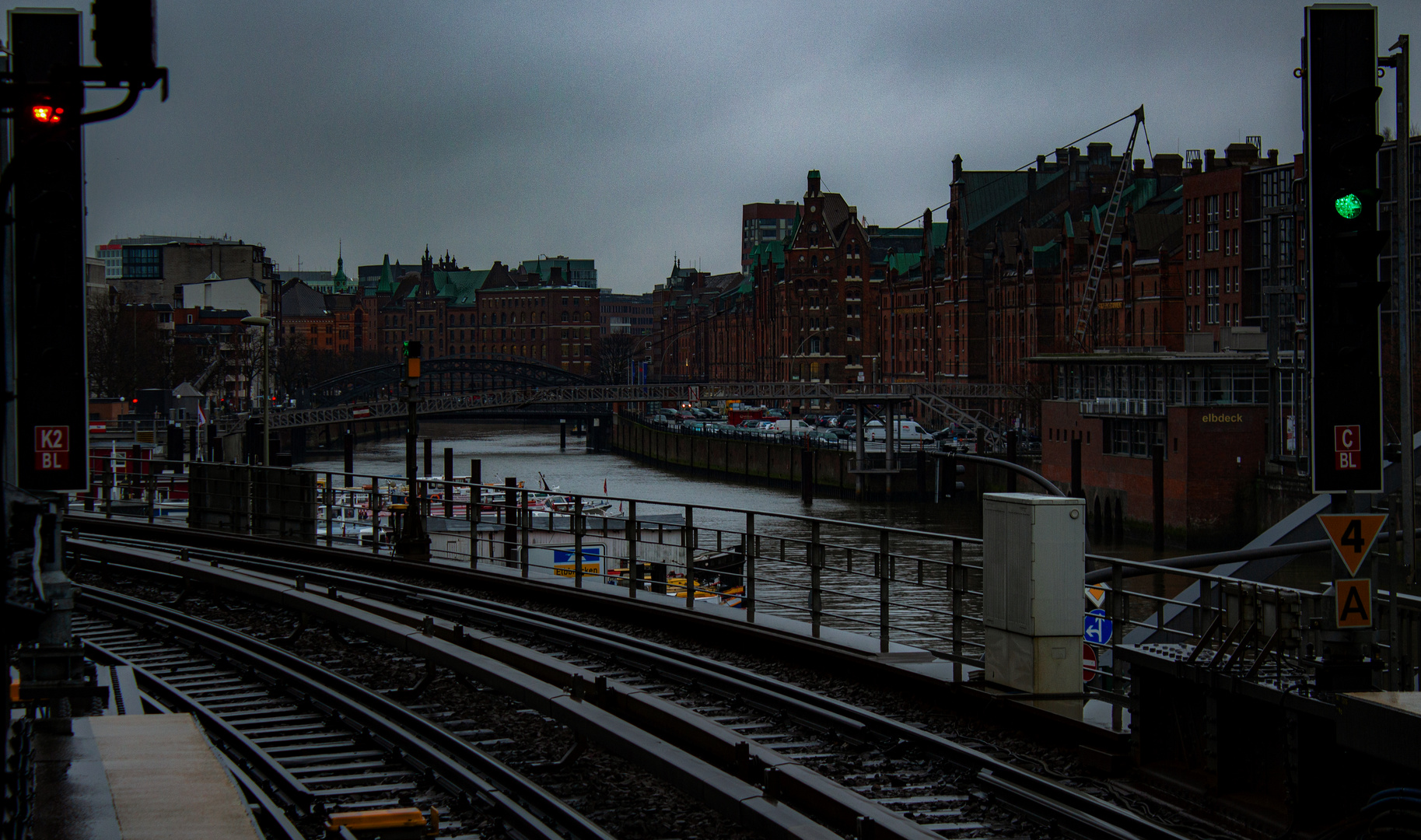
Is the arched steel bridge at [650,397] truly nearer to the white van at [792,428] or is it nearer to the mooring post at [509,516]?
the white van at [792,428]

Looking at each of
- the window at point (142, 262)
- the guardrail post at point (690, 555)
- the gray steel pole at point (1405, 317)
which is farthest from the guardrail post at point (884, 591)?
the window at point (142, 262)

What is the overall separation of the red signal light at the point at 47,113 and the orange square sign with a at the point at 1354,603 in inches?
217

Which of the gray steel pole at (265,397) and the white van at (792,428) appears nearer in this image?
the gray steel pole at (265,397)

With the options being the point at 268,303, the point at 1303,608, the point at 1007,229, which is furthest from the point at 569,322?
the point at 1303,608

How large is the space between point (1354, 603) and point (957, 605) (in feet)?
10.3

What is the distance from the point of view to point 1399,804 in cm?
555

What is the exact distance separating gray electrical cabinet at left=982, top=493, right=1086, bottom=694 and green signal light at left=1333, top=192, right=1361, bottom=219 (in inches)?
92.9

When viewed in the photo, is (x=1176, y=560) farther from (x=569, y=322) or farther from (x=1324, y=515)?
(x=569, y=322)

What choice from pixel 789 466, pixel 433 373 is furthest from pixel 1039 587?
pixel 433 373

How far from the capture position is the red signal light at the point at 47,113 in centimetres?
464

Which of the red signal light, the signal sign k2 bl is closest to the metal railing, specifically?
the signal sign k2 bl

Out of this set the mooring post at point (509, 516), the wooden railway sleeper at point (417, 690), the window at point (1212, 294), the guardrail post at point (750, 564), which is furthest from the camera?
the window at point (1212, 294)

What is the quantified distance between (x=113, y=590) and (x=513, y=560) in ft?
14.9

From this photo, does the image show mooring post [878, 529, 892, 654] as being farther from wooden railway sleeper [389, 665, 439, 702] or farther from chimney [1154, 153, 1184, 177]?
chimney [1154, 153, 1184, 177]
